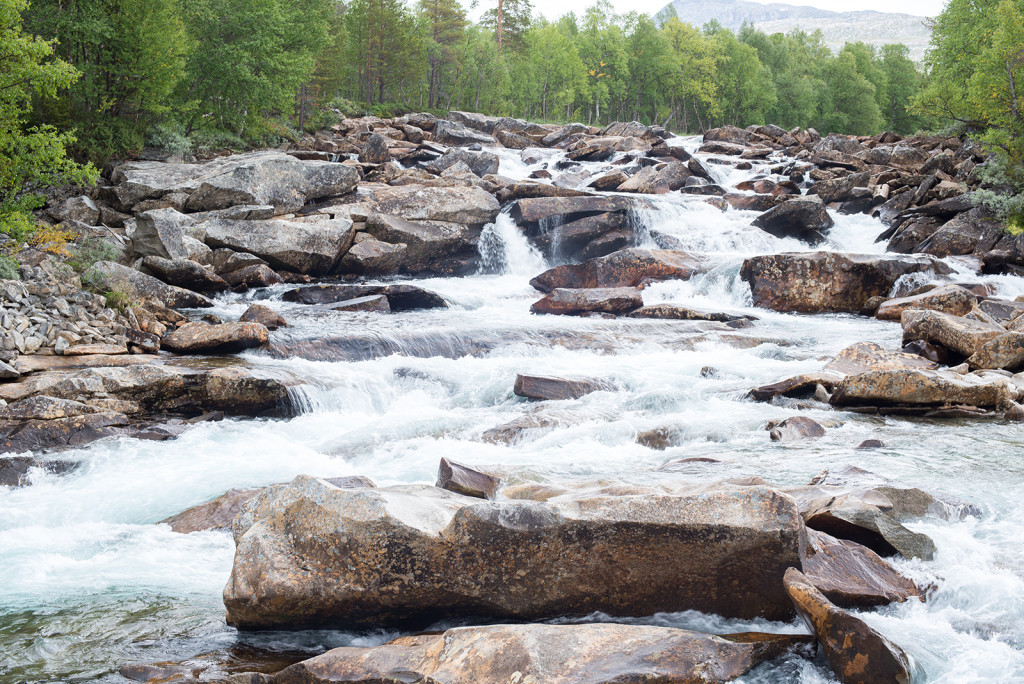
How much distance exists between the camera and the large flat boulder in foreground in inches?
172

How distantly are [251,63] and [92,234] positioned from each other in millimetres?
16937

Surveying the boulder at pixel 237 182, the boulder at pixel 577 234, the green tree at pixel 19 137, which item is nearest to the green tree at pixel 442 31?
→ the boulder at pixel 237 182

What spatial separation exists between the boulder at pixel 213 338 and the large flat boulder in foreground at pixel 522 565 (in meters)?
8.83

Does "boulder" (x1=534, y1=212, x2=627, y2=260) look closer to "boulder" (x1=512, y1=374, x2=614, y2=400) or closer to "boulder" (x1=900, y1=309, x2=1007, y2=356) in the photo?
"boulder" (x1=900, y1=309, x2=1007, y2=356)

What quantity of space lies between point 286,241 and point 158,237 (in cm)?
330

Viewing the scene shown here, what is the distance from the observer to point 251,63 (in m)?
31.8

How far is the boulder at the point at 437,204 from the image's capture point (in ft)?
76.6

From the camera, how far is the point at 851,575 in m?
4.51

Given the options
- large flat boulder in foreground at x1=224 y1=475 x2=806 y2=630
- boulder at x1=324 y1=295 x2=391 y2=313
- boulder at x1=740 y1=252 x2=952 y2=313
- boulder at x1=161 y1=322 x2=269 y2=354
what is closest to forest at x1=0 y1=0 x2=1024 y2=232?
boulder at x1=161 y1=322 x2=269 y2=354

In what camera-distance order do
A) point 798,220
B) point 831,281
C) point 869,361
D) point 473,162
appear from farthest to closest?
point 473,162 → point 798,220 → point 831,281 → point 869,361

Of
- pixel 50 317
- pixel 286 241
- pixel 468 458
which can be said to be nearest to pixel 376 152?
pixel 286 241

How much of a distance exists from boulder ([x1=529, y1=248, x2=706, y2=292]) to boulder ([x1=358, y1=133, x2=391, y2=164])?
1707cm

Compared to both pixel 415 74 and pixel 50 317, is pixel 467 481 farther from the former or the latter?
pixel 415 74

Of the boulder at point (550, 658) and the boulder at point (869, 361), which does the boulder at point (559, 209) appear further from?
the boulder at point (550, 658)
